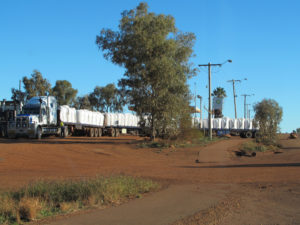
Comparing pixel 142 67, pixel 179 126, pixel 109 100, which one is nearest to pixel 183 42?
pixel 142 67

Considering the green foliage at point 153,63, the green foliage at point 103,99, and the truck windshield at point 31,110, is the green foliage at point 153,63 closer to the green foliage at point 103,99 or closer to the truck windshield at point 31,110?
the truck windshield at point 31,110

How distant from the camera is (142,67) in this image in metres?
29.7

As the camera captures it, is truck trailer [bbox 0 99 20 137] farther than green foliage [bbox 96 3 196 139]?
Yes

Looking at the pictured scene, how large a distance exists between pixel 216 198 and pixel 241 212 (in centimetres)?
179

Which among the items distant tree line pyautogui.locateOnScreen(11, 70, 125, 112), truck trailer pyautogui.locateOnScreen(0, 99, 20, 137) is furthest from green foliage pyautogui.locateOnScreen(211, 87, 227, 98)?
truck trailer pyautogui.locateOnScreen(0, 99, 20, 137)

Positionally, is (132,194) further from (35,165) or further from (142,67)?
(142,67)

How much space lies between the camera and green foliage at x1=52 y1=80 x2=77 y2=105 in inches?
3418

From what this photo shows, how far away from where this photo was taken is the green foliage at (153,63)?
28828mm

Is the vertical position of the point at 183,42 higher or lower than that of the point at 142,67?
higher

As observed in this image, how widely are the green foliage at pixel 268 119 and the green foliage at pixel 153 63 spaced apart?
40.0 feet

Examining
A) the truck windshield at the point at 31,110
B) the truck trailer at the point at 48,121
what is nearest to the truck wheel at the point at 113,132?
the truck trailer at the point at 48,121

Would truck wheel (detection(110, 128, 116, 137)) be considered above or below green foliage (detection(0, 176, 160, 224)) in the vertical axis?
above

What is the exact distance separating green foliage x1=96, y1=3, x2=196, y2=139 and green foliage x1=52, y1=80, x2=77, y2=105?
193 ft

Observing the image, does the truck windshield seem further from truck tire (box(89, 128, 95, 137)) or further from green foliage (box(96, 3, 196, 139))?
truck tire (box(89, 128, 95, 137))
